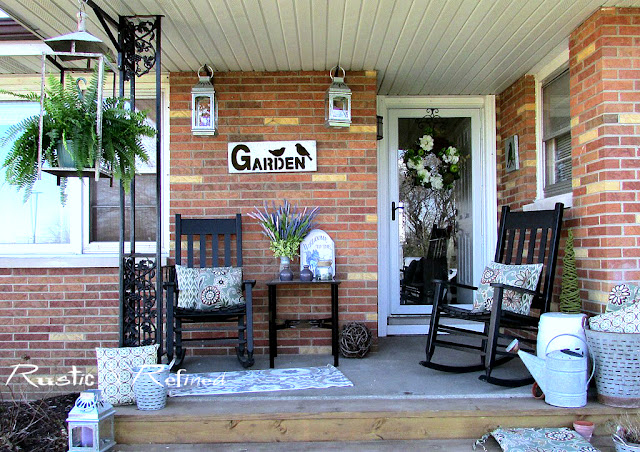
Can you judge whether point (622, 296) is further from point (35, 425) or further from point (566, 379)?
point (35, 425)

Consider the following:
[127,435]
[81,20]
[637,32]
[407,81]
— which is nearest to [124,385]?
[127,435]

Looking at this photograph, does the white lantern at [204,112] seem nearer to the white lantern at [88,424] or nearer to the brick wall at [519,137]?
the white lantern at [88,424]

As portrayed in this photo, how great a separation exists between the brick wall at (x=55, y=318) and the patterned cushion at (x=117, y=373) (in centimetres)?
135

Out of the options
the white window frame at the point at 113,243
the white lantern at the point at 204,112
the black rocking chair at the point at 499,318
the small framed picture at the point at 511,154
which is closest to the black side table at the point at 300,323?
the black rocking chair at the point at 499,318

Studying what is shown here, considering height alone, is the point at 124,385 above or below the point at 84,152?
below

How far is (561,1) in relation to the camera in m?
3.07

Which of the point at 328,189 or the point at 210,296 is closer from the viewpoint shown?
the point at 210,296

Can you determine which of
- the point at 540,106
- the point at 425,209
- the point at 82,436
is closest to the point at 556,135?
the point at 540,106

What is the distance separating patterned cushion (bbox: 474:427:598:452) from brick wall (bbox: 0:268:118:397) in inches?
119

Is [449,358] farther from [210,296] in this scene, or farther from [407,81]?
[407,81]

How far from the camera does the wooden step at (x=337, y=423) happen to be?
2777 millimetres

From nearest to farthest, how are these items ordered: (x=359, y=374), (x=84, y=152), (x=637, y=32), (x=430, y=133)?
1. (x=84, y=152)
2. (x=637, y=32)
3. (x=359, y=374)
4. (x=430, y=133)

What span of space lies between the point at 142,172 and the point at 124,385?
1984 mm

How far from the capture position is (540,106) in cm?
434
